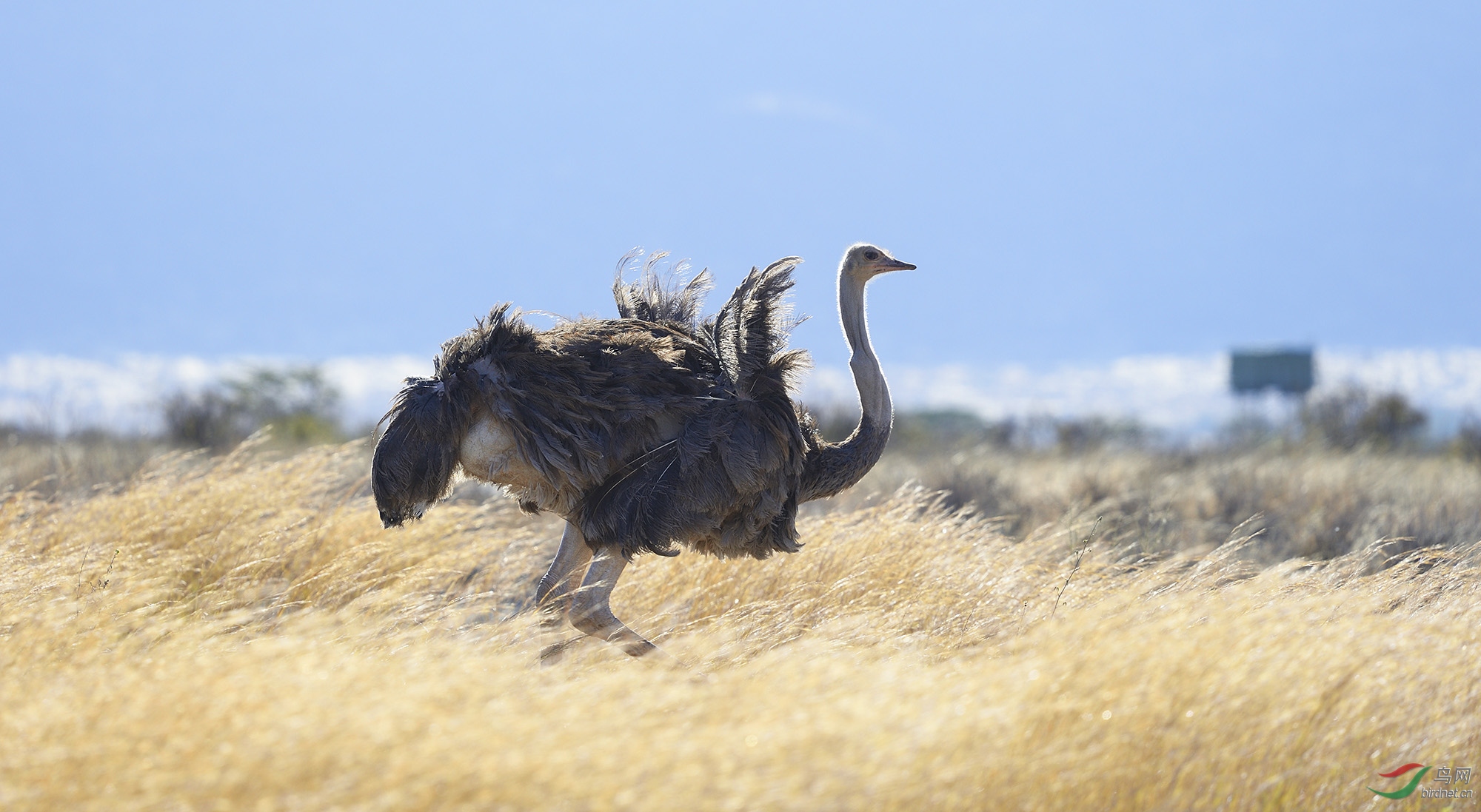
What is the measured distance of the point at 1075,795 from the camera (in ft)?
10.8

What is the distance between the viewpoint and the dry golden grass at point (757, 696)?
2768 mm

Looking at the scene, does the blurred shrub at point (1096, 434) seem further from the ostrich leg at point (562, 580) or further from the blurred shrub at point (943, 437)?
the ostrich leg at point (562, 580)

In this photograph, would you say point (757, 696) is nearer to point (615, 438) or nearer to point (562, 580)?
point (615, 438)

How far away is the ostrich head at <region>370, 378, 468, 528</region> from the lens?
186 inches

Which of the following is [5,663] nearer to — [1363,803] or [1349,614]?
[1363,803]

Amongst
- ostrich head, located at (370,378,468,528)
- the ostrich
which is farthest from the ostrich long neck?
ostrich head, located at (370,378,468,528)

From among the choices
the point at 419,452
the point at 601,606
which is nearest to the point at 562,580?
the point at 601,606

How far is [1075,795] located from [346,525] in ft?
15.5

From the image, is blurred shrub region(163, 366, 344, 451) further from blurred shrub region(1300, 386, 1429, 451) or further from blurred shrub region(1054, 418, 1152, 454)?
blurred shrub region(1300, 386, 1429, 451)

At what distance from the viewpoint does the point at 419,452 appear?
4.74 metres

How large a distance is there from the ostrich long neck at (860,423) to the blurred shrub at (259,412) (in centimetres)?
1215

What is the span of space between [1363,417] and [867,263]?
2204cm

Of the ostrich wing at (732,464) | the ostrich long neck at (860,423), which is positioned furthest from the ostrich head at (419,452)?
the ostrich long neck at (860,423)

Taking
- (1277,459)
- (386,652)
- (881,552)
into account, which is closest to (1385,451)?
(1277,459)
